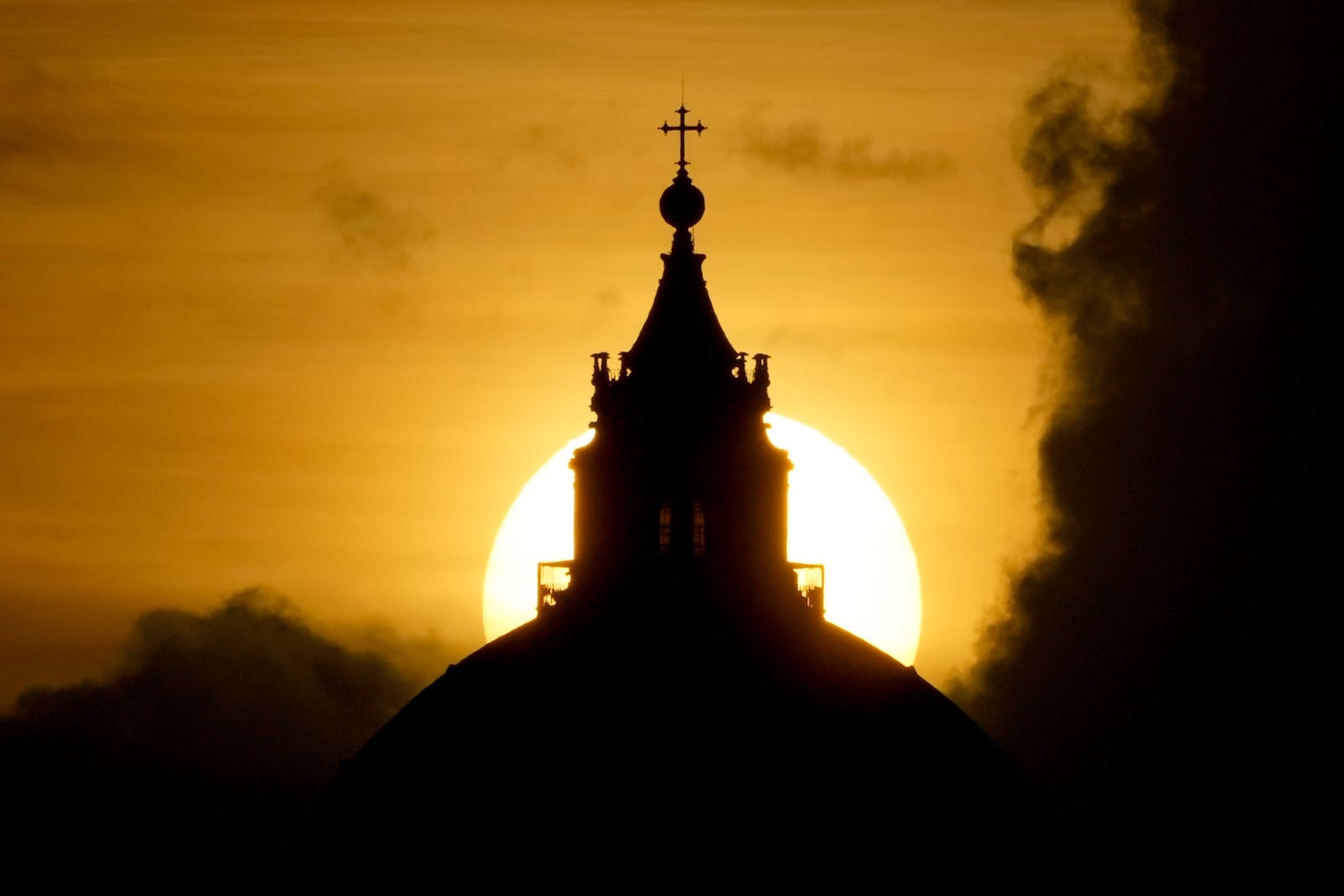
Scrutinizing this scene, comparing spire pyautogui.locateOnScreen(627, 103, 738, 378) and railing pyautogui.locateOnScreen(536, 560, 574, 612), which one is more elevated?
spire pyautogui.locateOnScreen(627, 103, 738, 378)

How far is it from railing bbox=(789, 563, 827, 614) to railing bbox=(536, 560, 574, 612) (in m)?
6.25

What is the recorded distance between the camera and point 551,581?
11319 centimetres

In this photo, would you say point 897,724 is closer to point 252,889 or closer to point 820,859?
point 820,859

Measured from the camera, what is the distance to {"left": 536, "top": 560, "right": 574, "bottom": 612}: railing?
371ft

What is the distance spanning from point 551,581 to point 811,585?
7161 mm

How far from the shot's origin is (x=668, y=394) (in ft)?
373

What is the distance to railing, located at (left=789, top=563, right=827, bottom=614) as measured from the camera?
4432 inches

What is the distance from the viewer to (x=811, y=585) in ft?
370

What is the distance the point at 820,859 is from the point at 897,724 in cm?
453

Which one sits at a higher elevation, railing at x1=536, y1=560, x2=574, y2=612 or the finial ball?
the finial ball

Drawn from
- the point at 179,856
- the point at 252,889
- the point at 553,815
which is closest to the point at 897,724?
the point at 553,815

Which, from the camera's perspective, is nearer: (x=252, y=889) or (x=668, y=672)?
(x=668, y=672)

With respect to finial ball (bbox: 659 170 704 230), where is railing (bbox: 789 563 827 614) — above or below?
below

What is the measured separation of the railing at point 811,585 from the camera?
11256 cm
